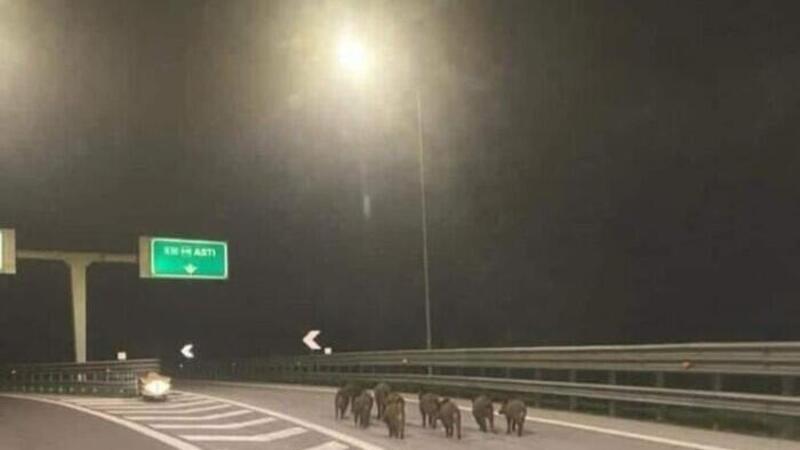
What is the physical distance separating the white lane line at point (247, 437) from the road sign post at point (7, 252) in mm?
28388

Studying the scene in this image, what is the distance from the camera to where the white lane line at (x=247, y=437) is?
14820 millimetres

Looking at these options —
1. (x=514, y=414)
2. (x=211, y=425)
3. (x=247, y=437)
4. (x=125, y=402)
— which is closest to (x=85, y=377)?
(x=125, y=402)

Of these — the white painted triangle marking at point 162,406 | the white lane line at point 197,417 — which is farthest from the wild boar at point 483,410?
the white painted triangle marking at point 162,406

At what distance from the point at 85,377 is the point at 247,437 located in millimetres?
18971

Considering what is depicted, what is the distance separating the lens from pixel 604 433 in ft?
47.3

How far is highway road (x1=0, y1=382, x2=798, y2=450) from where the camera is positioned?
13.5 meters

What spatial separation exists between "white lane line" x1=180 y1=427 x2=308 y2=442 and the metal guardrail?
12393mm

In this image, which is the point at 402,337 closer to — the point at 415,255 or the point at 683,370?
the point at 415,255

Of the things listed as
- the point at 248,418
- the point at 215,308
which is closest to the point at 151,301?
the point at 215,308

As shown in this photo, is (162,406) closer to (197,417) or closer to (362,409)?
(197,417)

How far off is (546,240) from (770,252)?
36.0 feet

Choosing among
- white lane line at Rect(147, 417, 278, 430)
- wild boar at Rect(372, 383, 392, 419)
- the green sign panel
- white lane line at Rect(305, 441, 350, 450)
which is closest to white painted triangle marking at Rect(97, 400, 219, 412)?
white lane line at Rect(147, 417, 278, 430)

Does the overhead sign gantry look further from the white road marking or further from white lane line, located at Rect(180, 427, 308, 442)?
white lane line, located at Rect(180, 427, 308, 442)

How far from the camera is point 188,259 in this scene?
4491 cm
